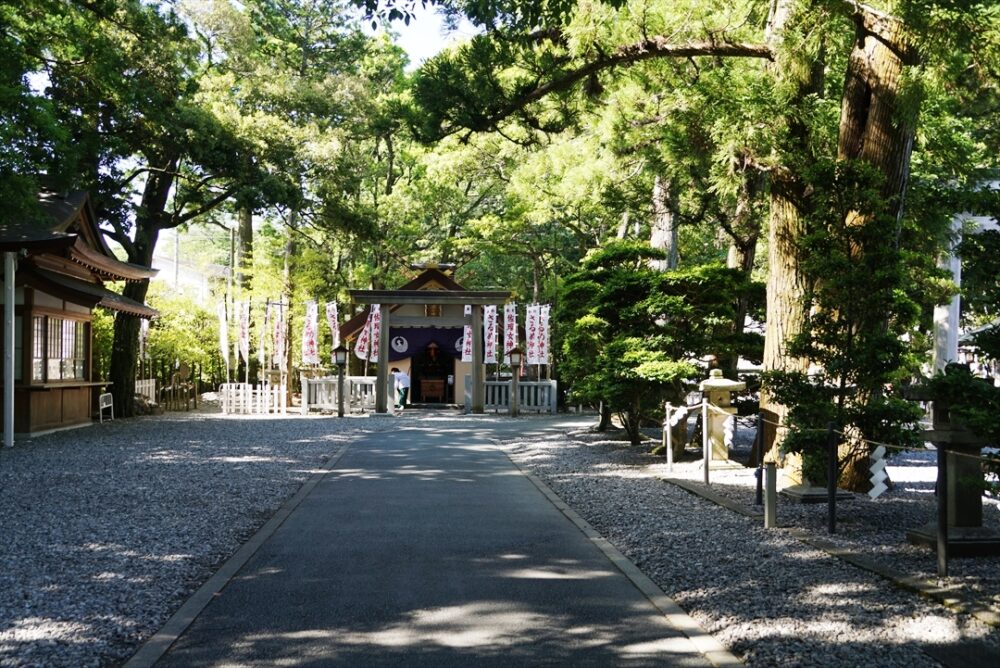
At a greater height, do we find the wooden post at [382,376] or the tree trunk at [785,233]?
the tree trunk at [785,233]

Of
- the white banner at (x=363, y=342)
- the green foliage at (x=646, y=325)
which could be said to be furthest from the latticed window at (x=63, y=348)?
the green foliage at (x=646, y=325)

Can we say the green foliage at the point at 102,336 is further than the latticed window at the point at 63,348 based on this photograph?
Yes

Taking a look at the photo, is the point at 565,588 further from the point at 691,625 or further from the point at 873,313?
the point at 873,313

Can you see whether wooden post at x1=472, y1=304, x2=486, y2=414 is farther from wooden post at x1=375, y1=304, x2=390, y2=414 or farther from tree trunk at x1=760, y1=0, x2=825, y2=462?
tree trunk at x1=760, y1=0, x2=825, y2=462

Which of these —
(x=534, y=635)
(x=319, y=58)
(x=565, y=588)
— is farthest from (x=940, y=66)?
(x=319, y=58)

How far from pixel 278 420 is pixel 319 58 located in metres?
17.6

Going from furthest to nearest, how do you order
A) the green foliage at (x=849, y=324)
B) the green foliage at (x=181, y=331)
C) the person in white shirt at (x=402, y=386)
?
1. the person in white shirt at (x=402, y=386)
2. the green foliage at (x=181, y=331)
3. the green foliage at (x=849, y=324)

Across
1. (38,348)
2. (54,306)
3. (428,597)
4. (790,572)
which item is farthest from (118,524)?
(54,306)

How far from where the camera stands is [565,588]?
568 cm

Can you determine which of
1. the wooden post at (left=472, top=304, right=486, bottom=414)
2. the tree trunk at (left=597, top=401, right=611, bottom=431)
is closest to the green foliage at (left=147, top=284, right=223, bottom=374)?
the wooden post at (left=472, top=304, right=486, bottom=414)

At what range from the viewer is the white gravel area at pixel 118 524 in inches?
189

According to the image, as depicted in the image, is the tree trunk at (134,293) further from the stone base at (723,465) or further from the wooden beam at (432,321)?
the stone base at (723,465)

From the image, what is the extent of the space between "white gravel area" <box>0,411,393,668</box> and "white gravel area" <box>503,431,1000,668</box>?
3.09 m

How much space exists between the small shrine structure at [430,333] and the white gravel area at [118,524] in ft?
26.8
